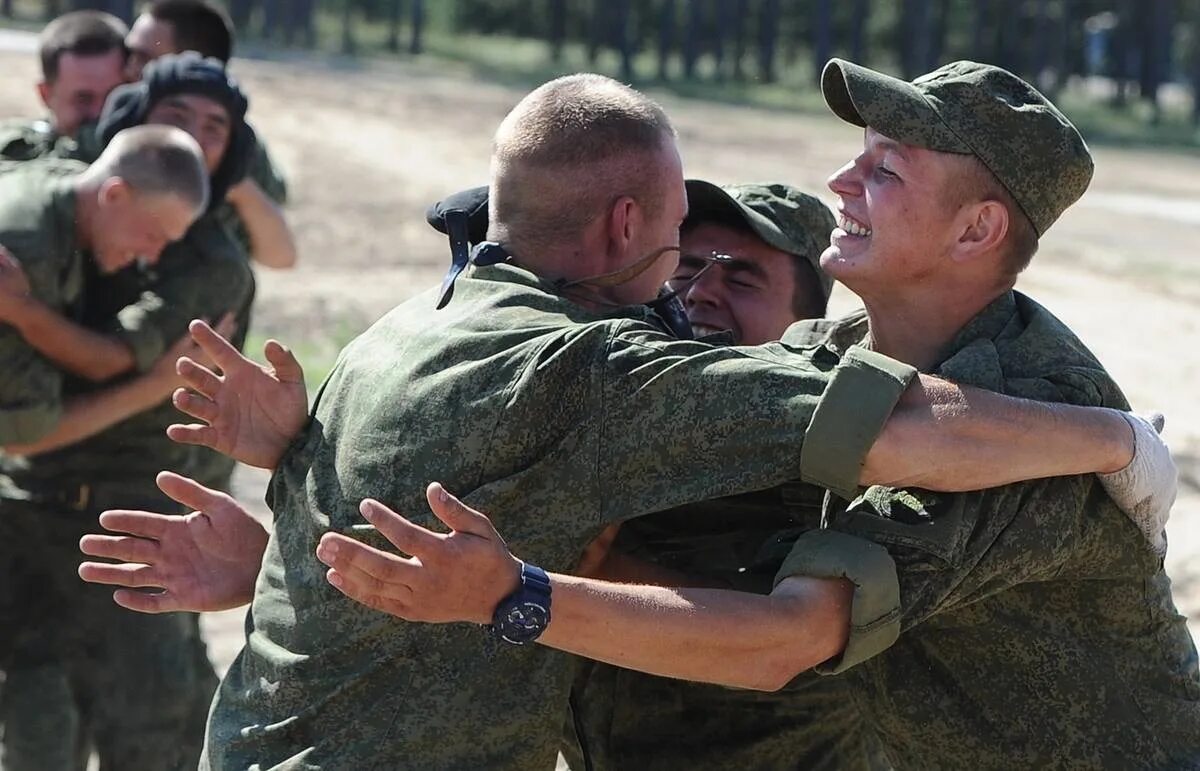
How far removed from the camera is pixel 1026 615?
320 cm

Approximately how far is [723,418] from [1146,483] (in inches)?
29.3

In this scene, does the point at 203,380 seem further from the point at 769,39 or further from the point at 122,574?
the point at 769,39

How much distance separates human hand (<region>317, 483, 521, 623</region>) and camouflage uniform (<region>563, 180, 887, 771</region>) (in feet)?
2.69

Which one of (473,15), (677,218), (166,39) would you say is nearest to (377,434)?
(677,218)

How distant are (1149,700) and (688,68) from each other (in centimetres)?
3820

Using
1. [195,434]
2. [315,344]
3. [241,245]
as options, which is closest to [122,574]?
[195,434]

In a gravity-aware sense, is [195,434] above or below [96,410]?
above

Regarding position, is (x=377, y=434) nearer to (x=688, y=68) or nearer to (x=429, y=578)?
(x=429, y=578)

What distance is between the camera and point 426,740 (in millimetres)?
3008

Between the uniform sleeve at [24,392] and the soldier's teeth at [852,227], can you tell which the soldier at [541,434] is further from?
the uniform sleeve at [24,392]

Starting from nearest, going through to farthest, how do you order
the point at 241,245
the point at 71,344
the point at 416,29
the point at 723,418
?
the point at 723,418 < the point at 71,344 < the point at 241,245 < the point at 416,29

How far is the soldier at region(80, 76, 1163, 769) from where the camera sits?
9.58 feet

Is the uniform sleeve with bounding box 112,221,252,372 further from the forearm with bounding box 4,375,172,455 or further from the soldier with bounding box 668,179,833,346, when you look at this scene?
the soldier with bounding box 668,179,833,346

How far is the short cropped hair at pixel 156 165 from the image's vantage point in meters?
5.39
